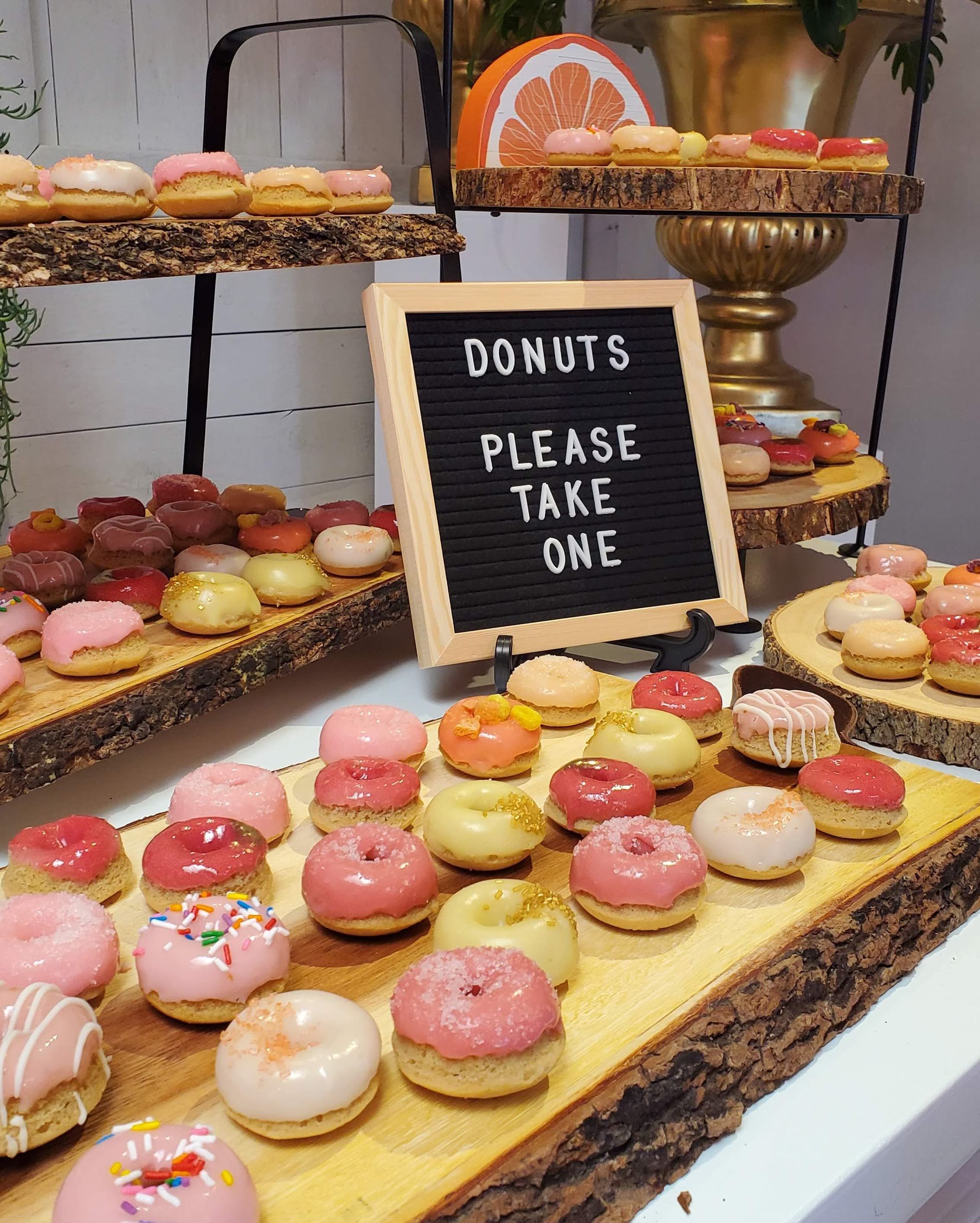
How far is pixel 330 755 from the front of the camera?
107 cm

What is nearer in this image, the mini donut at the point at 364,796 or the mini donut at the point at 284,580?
the mini donut at the point at 364,796

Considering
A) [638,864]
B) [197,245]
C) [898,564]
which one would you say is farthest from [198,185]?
[898,564]

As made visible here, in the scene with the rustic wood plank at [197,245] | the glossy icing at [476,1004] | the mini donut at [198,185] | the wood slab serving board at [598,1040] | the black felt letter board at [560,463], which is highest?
the mini donut at [198,185]

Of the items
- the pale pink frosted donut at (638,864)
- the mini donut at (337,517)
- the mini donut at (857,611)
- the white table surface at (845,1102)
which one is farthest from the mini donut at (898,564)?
the pale pink frosted donut at (638,864)

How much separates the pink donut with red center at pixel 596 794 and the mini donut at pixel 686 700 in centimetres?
16

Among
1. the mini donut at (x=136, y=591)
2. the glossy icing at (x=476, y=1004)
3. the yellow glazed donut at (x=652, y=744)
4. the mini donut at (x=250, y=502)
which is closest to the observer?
the glossy icing at (x=476, y=1004)

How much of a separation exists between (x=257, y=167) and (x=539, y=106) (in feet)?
5.34

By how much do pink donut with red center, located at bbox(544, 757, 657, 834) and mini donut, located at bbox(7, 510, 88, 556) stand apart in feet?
2.61

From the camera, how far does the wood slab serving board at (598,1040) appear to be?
2.07ft

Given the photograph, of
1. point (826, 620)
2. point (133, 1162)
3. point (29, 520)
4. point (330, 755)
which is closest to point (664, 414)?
point (826, 620)

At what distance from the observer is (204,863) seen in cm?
84

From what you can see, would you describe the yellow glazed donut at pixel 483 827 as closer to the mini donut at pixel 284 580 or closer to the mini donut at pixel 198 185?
the mini donut at pixel 284 580

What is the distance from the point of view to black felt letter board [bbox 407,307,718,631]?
126 centimetres

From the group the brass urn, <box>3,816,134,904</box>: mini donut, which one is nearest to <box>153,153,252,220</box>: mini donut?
<box>3,816,134,904</box>: mini donut
